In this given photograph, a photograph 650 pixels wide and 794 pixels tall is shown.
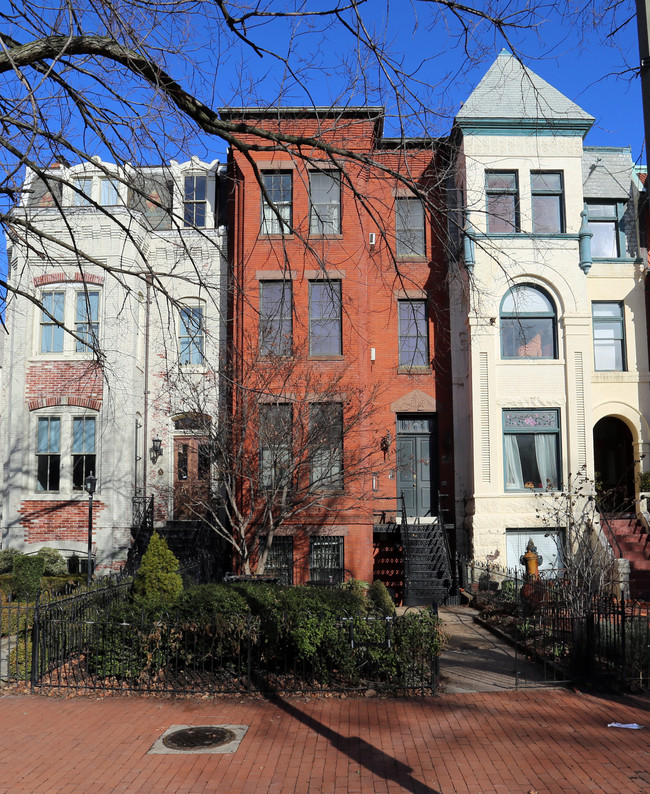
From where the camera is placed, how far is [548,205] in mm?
19484

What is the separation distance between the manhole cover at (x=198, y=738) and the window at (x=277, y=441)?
7825 millimetres

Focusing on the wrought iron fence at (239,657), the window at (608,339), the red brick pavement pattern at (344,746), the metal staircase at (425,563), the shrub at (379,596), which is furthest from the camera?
the window at (608,339)

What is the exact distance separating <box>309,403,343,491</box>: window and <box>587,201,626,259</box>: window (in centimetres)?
924

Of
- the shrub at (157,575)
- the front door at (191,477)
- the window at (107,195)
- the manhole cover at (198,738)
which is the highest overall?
the window at (107,195)

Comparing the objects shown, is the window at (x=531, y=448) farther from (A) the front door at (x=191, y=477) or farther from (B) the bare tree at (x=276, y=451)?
(A) the front door at (x=191, y=477)

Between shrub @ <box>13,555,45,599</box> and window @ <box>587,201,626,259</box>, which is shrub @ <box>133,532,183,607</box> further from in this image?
window @ <box>587,201,626,259</box>

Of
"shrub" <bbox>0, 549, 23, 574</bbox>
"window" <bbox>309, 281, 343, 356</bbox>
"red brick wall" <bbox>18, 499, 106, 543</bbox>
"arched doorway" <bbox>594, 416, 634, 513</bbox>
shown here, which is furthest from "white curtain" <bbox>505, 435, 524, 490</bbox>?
"shrub" <bbox>0, 549, 23, 574</bbox>

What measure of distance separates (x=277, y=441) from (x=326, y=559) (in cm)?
382

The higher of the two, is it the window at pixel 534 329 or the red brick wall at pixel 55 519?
the window at pixel 534 329

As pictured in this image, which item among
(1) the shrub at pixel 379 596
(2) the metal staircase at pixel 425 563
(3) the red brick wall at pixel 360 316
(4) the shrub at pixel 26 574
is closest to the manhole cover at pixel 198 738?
(1) the shrub at pixel 379 596

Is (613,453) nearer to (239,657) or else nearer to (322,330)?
(322,330)

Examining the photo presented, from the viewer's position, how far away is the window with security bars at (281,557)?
57.6ft

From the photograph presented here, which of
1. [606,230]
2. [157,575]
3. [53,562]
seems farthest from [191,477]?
[606,230]

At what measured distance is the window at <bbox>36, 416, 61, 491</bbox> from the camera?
19.1 m
